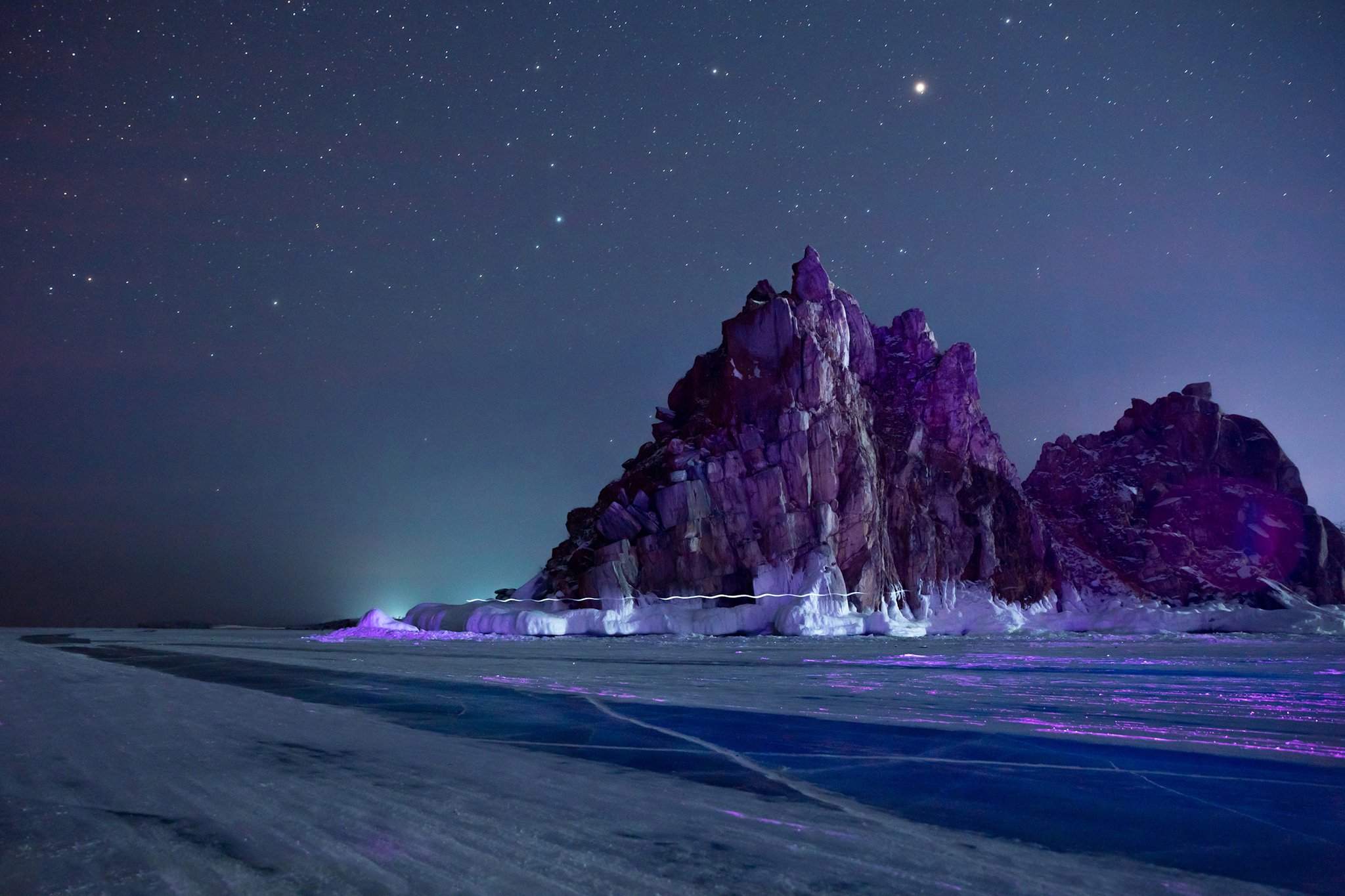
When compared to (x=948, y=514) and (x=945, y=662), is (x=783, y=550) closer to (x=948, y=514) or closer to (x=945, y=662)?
(x=948, y=514)

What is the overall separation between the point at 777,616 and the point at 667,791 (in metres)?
64.3

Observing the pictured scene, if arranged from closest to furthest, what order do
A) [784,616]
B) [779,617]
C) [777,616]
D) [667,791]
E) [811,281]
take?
1. [667,791]
2. [784,616]
3. [779,617]
4. [777,616]
5. [811,281]

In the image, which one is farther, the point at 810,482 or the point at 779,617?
the point at 810,482

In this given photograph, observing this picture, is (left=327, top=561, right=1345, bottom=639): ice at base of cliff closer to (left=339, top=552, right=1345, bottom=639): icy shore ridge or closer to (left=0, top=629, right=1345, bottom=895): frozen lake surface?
(left=339, top=552, right=1345, bottom=639): icy shore ridge

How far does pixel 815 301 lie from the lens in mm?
89375

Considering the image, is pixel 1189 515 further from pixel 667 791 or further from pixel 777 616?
pixel 667 791

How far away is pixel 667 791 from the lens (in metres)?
6.08

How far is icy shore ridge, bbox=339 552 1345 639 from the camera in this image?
64188mm

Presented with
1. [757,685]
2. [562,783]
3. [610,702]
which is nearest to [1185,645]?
[757,685]

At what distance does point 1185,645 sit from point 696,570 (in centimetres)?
4289

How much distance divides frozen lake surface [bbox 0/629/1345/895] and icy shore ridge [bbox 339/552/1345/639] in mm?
47147

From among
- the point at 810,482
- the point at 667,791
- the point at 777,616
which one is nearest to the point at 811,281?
the point at 810,482

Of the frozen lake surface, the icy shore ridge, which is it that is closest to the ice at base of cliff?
the icy shore ridge

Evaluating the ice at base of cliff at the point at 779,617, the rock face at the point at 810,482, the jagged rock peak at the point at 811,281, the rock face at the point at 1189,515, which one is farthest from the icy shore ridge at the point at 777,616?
the jagged rock peak at the point at 811,281
